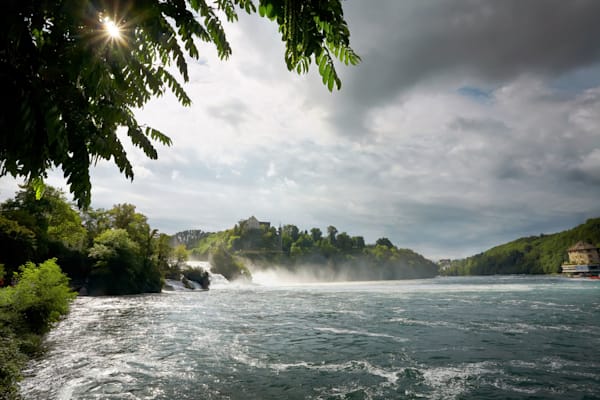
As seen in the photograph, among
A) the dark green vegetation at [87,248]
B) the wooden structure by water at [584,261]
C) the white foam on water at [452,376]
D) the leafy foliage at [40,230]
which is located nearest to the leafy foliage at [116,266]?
the dark green vegetation at [87,248]

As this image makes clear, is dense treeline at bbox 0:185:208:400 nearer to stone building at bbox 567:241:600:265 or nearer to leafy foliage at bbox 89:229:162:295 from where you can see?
leafy foliage at bbox 89:229:162:295

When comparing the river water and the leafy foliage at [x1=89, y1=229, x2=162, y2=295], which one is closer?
the river water

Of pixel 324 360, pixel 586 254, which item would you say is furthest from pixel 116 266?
pixel 586 254

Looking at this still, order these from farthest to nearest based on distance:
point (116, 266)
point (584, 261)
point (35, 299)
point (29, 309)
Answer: point (584, 261) < point (116, 266) < point (29, 309) < point (35, 299)

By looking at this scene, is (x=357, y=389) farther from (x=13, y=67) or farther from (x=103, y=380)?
(x=13, y=67)

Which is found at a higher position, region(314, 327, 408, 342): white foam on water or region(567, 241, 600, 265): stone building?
region(567, 241, 600, 265): stone building

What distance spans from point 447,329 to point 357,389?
11.2 metres

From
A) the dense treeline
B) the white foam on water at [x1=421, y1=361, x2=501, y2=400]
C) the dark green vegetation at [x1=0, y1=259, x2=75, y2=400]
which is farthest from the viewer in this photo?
the dense treeline

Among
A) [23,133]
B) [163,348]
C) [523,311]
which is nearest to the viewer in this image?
[23,133]

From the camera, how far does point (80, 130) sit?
14.6 ft

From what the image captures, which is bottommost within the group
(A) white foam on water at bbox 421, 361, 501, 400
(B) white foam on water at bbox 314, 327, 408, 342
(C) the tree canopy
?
(B) white foam on water at bbox 314, 327, 408, 342

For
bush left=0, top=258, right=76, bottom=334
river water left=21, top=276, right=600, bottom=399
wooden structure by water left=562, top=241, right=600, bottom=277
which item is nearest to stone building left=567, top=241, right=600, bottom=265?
wooden structure by water left=562, top=241, right=600, bottom=277

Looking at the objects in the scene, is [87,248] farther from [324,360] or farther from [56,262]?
[324,360]

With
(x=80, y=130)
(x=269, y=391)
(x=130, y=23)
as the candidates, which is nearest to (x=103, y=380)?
(x=269, y=391)
